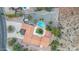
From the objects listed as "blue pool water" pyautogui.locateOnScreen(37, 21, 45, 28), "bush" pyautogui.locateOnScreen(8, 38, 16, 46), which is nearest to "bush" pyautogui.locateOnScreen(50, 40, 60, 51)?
"blue pool water" pyautogui.locateOnScreen(37, 21, 45, 28)

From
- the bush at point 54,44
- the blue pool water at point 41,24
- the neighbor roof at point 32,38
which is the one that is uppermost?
the blue pool water at point 41,24

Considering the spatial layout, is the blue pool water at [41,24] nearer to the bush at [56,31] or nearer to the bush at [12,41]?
the bush at [56,31]

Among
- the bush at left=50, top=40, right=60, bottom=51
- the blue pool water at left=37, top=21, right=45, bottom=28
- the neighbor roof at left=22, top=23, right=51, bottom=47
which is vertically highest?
the blue pool water at left=37, top=21, right=45, bottom=28


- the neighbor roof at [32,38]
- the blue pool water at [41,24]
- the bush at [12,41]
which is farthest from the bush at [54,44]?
the bush at [12,41]

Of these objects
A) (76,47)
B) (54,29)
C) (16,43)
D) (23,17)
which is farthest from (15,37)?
(76,47)

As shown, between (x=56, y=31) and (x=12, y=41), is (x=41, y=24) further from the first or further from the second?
(x=12, y=41)

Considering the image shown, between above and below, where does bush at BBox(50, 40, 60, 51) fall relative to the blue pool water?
below

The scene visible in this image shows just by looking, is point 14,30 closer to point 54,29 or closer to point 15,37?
point 15,37

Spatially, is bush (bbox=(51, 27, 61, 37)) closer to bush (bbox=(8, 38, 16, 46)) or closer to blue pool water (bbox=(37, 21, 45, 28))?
blue pool water (bbox=(37, 21, 45, 28))
